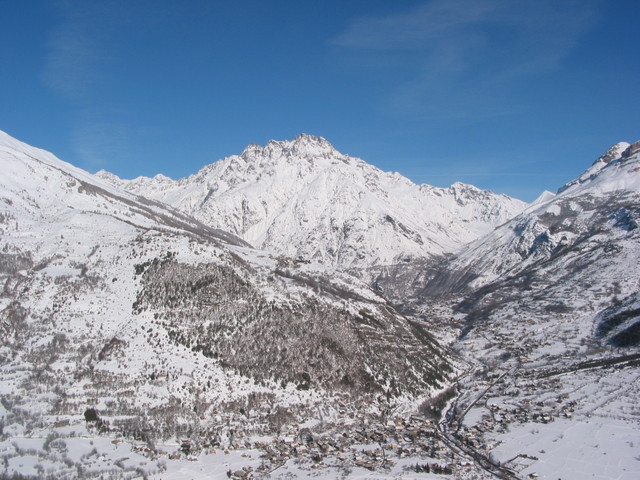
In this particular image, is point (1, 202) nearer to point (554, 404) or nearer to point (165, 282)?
point (165, 282)

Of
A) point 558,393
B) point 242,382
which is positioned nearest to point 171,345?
point 242,382

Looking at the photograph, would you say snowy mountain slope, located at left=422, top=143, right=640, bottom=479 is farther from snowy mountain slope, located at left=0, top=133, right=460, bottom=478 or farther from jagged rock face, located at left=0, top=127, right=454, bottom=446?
jagged rock face, located at left=0, top=127, right=454, bottom=446

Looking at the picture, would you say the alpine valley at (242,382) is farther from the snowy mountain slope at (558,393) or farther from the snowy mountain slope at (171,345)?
the snowy mountain slope at (558,393)

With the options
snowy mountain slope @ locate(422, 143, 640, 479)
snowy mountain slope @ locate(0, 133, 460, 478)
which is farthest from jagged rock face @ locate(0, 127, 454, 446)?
snowy mountain slope @ locate(422, 143, 640, 479)

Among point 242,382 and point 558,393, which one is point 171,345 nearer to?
point 242,382

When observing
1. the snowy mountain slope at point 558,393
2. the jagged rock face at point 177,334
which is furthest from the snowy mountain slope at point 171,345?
the snowy mountain slope at point 558,393

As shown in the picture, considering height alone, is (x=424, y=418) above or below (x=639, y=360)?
below

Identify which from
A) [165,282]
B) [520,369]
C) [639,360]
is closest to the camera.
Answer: [165,282]

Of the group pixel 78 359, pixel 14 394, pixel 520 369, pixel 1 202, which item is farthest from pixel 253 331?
pixel 1 202
